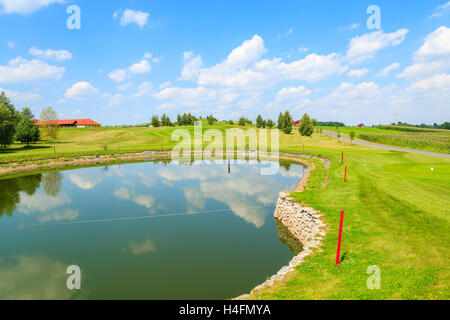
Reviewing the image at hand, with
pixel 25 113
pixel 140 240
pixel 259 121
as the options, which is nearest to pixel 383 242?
pixel 140 240

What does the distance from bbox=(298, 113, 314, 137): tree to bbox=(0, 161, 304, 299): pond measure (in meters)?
70.0

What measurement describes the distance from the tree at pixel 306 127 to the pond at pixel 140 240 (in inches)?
2757

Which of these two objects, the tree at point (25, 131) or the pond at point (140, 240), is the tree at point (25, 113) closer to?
the tree at point (25, 131)

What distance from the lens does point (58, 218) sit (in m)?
19.9

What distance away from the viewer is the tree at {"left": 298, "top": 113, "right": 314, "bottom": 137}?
94.4m

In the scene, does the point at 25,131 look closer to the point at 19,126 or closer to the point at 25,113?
the point at 19,126

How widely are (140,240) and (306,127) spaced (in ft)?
294

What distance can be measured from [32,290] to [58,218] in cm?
1057

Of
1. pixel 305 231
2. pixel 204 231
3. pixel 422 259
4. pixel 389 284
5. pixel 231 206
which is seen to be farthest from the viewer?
pixel 231 206

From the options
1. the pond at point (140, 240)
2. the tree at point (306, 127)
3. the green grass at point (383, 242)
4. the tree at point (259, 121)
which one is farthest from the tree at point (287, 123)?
the green grass at point (383, 242)

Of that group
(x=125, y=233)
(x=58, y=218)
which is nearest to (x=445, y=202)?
(x=125, y=233)

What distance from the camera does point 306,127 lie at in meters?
94.4

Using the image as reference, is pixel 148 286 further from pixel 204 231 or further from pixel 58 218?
pixel 58 218

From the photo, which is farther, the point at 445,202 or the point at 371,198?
the point at 371,198
